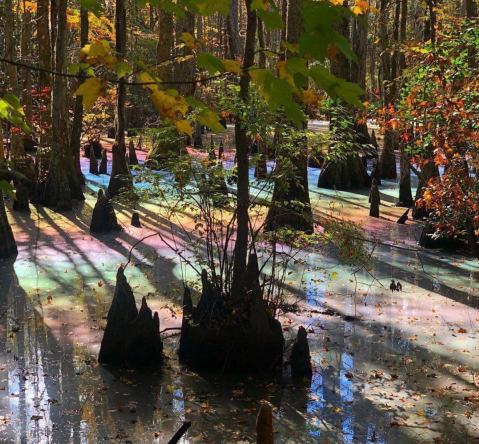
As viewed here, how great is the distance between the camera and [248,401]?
247 inches

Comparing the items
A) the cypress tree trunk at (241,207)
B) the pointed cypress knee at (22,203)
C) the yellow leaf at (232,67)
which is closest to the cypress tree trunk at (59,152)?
the pointed cypress knee at (22,203)

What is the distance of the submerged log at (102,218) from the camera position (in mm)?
12820

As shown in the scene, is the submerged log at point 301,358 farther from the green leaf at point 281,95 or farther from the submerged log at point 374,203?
the submerged log at point 374,203

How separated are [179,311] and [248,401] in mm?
2572

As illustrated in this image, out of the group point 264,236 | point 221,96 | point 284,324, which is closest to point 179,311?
point 284,324

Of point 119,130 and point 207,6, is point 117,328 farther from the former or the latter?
point 119,130

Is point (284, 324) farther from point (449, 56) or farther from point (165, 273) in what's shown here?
point (449, 56)

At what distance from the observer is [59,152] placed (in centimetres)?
1443

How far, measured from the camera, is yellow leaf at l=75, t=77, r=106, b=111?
7.40 feet

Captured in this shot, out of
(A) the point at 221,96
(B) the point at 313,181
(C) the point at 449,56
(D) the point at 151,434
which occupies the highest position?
(C) the point at 449,56

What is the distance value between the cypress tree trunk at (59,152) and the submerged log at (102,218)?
195 centimetres

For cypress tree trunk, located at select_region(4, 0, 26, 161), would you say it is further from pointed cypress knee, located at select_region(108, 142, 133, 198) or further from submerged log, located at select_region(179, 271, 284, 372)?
submerged log, located at select_region(179, 271, 284, 372)

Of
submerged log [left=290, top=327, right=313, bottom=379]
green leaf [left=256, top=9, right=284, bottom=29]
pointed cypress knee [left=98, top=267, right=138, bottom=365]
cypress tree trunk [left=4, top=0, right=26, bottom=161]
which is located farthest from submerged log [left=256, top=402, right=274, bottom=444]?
cypress tree trunk [left=4, top=0, right=26, bottom=161]

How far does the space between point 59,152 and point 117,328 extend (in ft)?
27.0
